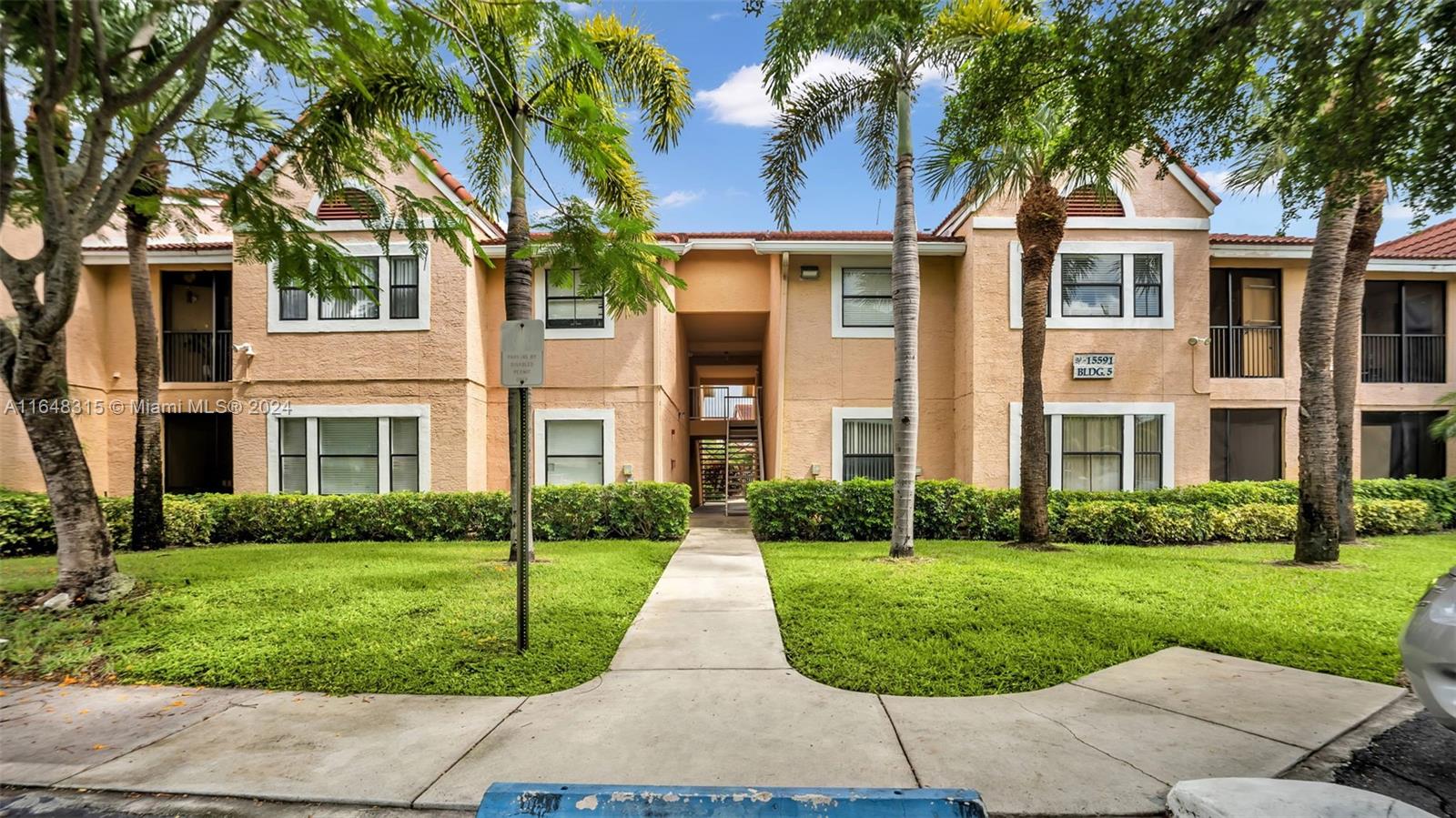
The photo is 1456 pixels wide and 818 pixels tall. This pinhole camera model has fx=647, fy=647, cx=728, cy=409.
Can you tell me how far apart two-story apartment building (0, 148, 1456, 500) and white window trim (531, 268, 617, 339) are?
45 millimetres

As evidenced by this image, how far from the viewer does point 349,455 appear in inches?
538

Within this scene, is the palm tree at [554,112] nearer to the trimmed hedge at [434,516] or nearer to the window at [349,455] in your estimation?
the trimmed hedge at [434,516]

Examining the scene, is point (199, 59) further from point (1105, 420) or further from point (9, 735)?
point (1105, 420)

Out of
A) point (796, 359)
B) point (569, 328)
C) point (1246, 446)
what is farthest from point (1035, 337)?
point (569, 328)

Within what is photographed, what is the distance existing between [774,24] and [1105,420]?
11043 mm

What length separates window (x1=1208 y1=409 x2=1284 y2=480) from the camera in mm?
15500

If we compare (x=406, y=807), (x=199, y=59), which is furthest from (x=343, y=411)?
(x=406, y=807)

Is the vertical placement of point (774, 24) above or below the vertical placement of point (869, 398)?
above

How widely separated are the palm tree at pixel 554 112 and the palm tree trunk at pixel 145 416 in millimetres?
5668

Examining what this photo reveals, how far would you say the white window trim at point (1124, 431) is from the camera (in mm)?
13695

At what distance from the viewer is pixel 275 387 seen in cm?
1360

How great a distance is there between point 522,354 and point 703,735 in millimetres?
3308

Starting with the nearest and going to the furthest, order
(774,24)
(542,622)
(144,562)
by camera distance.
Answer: (542,622) → (774,24) → (144,562)

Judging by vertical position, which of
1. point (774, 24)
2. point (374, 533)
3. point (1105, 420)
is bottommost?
point (374, 533)
